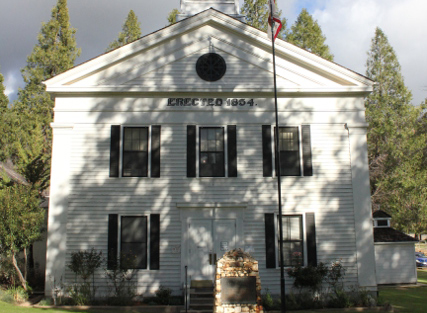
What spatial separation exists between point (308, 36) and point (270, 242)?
71.4 ft

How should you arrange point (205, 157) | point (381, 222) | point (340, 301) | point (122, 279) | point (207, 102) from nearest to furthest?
point (340, 301), point (122, 279), point (205, 157), point (207, 102), point (381, 222)

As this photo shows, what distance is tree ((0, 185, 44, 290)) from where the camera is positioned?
49.9 feet

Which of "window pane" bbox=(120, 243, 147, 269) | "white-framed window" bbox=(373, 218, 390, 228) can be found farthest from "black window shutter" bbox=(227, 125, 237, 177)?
"white-framed window" bbox=(373, 218, 390, 228)

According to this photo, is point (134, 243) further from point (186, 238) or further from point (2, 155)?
point (2, 155)

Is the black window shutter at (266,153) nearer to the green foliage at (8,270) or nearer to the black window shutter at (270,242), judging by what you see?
the black window shutter at (270,242)

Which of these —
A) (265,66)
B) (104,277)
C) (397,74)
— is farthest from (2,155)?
(397,74)

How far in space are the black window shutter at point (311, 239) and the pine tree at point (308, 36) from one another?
1927 cm

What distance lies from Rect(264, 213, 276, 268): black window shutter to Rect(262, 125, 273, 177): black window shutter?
5.58 ft

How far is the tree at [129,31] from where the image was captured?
3562 cm

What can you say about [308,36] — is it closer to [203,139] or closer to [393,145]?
[393,145]

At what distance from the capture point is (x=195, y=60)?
16.7 m

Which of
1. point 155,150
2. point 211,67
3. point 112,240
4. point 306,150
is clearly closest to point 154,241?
point 112,240

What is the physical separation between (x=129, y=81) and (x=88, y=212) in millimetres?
5383

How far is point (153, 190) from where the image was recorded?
15805 millimetres
